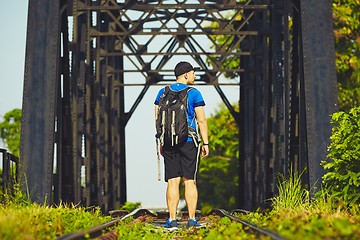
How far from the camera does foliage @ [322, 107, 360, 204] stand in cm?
1059

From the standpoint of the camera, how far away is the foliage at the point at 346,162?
1059 centimetres

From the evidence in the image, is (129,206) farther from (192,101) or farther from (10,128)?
(10,128)

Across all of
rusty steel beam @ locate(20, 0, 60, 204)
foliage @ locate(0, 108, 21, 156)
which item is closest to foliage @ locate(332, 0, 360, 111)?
rusty steel beam @ locate(20, 0, 60, 204)

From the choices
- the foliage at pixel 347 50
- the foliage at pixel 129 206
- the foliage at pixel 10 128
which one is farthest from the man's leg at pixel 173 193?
the foliage at pixel 10 128

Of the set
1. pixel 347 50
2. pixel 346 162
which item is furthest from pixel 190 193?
pixel 347 50

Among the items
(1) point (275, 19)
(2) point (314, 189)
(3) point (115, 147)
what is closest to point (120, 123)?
(3) point (115, 147)

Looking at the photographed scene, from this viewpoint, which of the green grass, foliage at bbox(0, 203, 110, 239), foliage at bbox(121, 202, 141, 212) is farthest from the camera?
foliage at bbox(121, 202, 141, 212)

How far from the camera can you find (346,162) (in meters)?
10.9

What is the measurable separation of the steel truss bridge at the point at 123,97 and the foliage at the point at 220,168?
23921 millimetres

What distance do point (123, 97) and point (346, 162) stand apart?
1900 cm

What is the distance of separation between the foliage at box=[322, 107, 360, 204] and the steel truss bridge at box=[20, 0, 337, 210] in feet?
2.73

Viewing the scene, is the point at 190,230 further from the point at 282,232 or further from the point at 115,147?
the point at 115,147

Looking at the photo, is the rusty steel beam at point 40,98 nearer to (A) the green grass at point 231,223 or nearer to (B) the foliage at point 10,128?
(A) the green grass at point 231,223

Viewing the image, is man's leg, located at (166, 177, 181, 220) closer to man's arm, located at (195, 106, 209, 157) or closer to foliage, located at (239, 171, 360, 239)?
man's arm, located at (195, 106, 209, 157)
